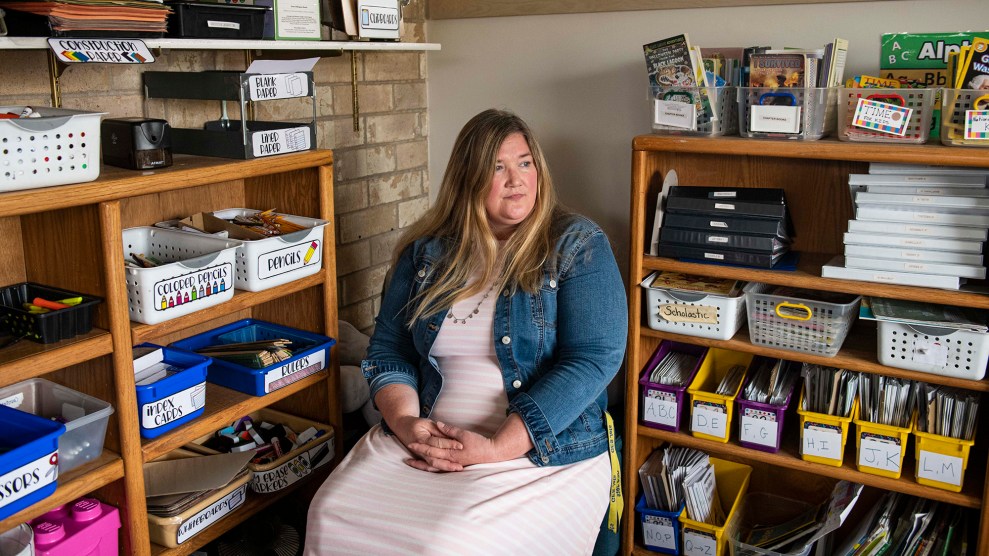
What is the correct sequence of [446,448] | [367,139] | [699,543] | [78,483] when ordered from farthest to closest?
1. [367,139]
2. [699,543]
3. [446,448]
4. [78,483]

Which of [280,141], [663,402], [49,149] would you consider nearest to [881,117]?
[663,402]

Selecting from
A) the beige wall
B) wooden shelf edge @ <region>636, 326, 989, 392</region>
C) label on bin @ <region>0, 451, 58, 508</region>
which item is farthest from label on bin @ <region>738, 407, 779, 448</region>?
label on bin @ <region>0, 451, 58, 508</region>

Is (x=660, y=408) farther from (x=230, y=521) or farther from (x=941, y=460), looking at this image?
(x=230, y=521)

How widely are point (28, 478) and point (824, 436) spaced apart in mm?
1716

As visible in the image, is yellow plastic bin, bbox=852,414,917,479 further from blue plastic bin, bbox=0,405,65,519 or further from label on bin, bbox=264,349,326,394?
blue plastic bin, bbox=0,405,65,519

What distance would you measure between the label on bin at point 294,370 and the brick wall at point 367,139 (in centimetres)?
48

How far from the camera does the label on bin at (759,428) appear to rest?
2166 millimetres

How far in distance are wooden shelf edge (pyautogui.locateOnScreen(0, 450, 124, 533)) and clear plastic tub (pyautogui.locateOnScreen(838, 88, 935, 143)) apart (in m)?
1.70

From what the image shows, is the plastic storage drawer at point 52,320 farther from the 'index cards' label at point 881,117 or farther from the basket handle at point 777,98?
the 'index cards' label at point 881,117

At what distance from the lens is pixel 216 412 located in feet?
6.30

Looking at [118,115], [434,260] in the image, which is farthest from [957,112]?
[118,115]

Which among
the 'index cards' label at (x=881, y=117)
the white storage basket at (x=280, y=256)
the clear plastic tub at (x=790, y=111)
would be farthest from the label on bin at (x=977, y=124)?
the white storage basket at (x=280, y=256)

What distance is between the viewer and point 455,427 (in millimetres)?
1903

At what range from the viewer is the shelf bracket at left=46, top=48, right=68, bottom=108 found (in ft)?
5.78
